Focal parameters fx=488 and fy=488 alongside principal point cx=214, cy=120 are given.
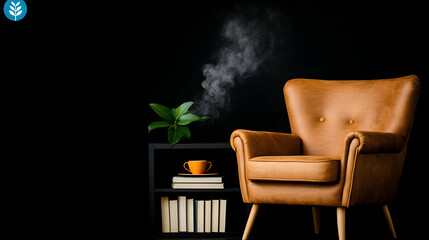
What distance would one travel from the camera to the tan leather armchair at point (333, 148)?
2.22 m

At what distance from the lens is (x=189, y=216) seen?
279 centimetres

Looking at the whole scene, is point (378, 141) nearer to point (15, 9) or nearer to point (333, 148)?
point (333, 148)

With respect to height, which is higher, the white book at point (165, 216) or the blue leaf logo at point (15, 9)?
the blue leaf logo at point (15, 9)

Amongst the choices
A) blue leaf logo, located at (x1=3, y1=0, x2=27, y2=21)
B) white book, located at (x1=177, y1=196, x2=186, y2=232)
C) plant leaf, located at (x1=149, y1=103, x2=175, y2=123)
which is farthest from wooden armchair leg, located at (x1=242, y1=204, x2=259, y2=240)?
blue leaf logo, located at (x1=3, y1=0, x2=27, y2=21)

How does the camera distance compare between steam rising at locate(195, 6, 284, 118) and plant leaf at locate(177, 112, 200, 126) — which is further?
steam rising at locate(195, 6, 284, 118)

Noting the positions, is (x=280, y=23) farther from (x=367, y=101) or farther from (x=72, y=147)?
(x=72, y=147)

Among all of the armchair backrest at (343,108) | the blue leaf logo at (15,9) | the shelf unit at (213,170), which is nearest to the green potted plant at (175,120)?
the shelf unit at (213,170)

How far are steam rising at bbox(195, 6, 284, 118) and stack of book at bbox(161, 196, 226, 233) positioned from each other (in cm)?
77

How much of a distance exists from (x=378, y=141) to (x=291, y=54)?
4.08 ft

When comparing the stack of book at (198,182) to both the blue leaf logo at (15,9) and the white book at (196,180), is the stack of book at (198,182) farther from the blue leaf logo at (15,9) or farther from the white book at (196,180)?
the blue leaf logo at (15,9)

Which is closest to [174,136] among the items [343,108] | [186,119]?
[186,119]

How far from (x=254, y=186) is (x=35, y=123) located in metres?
1.38

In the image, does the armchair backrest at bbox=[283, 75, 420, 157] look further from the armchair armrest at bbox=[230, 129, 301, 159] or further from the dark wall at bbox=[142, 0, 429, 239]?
the dark wall at bbox=[142, 0, 429, 239]

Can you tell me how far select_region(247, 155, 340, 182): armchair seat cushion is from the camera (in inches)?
86.7
